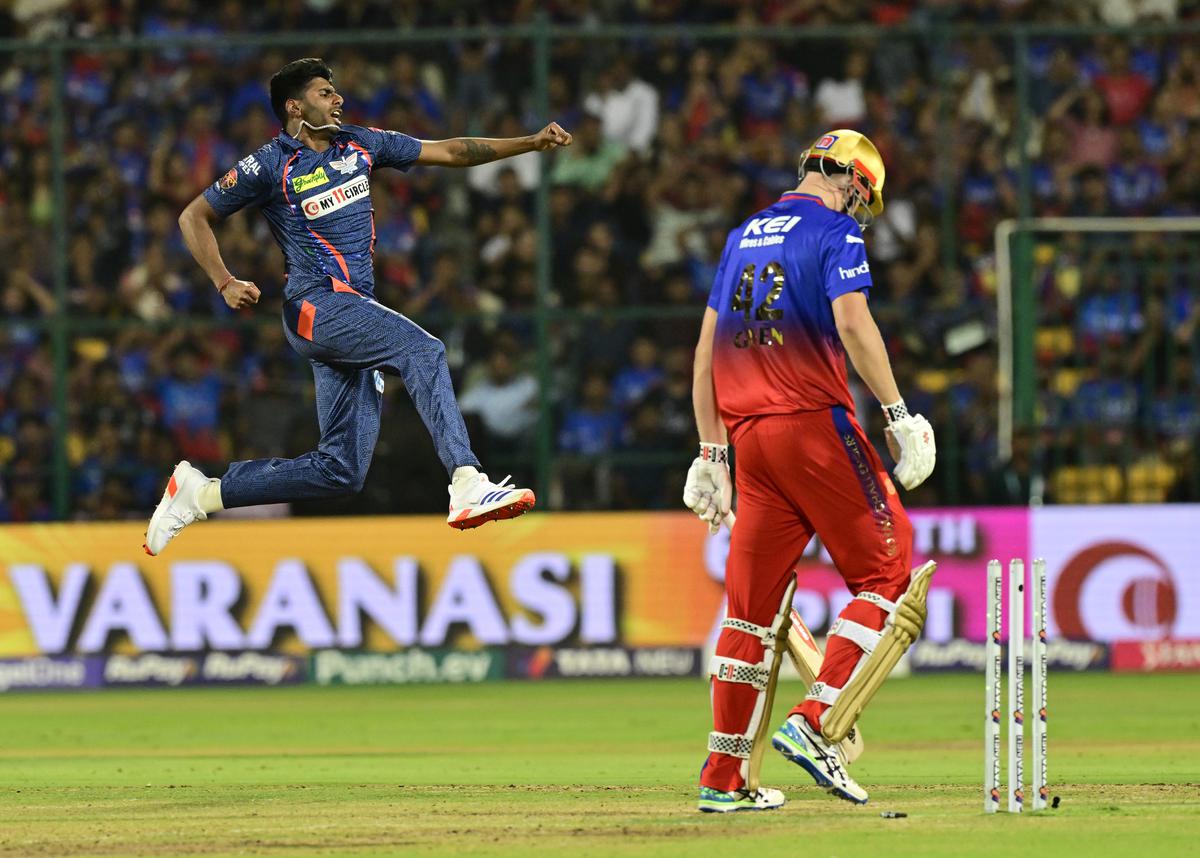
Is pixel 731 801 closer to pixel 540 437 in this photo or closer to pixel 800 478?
pixel 800 478

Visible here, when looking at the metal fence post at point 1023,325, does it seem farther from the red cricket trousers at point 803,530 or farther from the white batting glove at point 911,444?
the white batting glove at point 911,444

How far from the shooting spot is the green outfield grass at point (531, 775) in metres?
7.77

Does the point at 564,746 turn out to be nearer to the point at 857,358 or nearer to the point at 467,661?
the point at 467,661


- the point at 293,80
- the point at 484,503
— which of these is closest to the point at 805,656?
the point at 484,503

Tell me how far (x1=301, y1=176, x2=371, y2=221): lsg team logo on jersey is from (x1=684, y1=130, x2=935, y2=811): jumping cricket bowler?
183 cm

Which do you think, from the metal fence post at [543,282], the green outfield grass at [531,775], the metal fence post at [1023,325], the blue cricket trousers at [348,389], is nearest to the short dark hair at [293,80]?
the blue cricket trousers at [348,389]

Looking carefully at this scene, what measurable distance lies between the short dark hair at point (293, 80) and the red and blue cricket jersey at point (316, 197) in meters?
0.16

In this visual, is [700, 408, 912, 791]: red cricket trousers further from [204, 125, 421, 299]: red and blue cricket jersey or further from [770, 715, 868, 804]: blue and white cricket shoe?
[204, 125, 421, 299]: red and blue cricket jersey

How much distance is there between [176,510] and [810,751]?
3.36m

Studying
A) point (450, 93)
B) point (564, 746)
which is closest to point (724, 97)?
point (450, 93)

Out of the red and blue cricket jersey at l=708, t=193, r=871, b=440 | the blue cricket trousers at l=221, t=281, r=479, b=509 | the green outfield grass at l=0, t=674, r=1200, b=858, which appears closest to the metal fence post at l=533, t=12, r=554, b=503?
the green outfield grass at l=0, t=674, r=1200, b=858

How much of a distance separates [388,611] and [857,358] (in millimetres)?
9059

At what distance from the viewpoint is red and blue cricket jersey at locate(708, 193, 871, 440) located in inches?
330

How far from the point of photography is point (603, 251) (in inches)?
685
